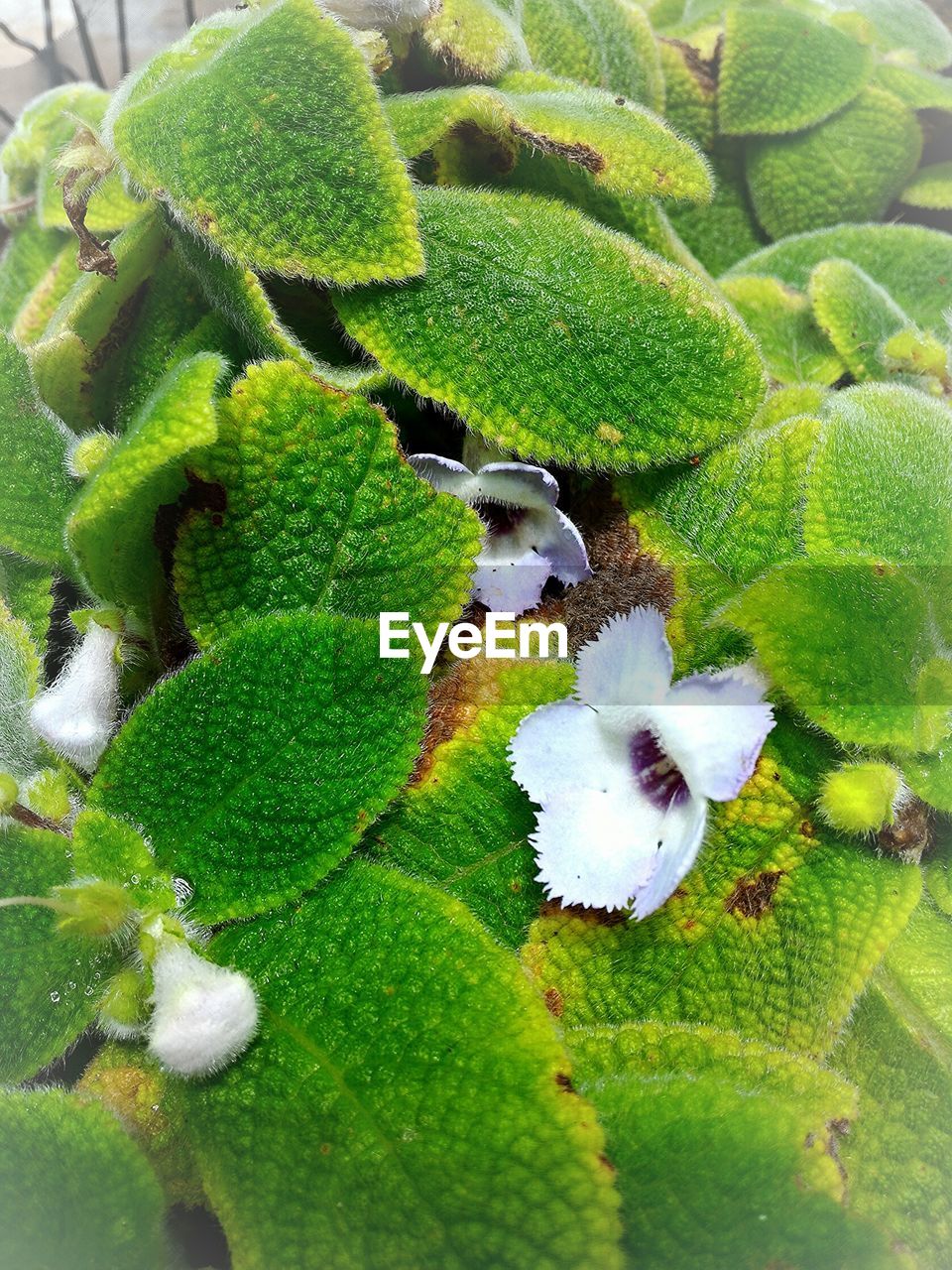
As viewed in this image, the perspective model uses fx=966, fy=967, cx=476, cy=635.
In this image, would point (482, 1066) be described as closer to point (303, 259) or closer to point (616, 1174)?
point (616, 1174)

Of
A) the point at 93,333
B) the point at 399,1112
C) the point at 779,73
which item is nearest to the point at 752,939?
the point at 399,1112

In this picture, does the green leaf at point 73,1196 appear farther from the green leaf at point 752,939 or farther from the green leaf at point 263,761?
the green leaf at point 752,939

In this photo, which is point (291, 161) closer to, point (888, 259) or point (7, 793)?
point (7, 793)

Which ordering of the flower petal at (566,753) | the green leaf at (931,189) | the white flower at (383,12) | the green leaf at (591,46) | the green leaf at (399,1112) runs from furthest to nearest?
the green leaf at (931,189)
the green leaf at (591,46)
the white flower at (383,12)
the flower petal at (566,753)
the green leaf at (399,1112)

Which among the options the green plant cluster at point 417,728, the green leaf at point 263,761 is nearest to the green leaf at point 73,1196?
the green plant cluster at point 417,728

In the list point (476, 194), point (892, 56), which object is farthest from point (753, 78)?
point (476, 194)
